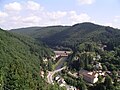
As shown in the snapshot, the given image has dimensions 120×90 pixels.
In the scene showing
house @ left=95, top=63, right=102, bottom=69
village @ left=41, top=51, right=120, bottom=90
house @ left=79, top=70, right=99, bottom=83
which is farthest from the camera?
house @ left=95, top=63, right=102, bottom=69

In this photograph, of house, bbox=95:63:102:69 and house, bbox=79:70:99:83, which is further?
house, bbox=95:63:102:69

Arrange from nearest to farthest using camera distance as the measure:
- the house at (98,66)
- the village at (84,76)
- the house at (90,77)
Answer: the village at (84,76), the house at (90,77), the house at (98,66)

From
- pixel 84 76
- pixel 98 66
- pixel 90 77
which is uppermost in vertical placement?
pixel 98 66

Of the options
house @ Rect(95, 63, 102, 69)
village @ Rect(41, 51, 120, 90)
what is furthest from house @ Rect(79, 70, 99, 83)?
house @ Rect(95, 63, 102, 69)

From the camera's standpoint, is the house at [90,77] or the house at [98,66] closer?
the house at [90,77]

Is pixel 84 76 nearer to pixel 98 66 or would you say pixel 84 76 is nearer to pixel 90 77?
pixel 90 77

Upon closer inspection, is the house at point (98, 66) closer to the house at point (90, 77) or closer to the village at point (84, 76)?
the village at point (84, 76)

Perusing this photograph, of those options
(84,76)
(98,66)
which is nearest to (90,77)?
(84,76)

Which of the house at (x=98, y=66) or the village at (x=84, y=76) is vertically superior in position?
the house at (x=98, y=66)

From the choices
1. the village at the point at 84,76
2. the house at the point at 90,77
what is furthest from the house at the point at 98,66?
the house at the point at 90,77

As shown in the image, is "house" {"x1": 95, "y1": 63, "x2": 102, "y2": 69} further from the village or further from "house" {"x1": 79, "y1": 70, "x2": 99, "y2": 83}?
"house" {"x1": 79, "y1": 70, "x2": 99, "y2": 83}

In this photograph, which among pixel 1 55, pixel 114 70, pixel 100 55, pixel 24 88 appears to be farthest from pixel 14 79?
pixel 100 55
